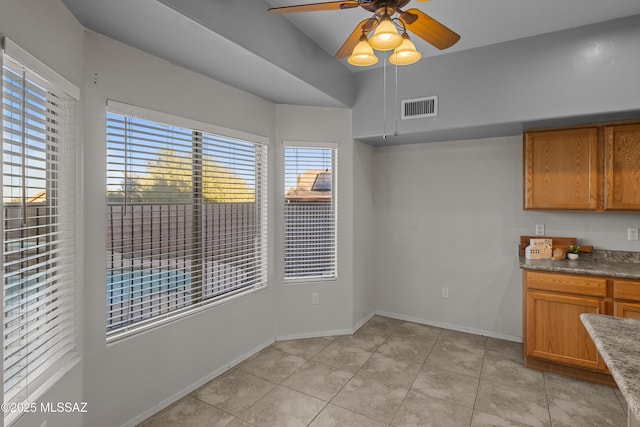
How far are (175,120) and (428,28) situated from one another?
1.82 meters

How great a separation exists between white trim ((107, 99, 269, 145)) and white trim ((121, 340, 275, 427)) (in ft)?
6.61

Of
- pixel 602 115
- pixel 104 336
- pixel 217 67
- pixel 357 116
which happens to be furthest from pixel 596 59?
pixel 104 336

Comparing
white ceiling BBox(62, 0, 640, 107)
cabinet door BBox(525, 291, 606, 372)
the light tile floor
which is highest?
white ceiling BBox(62, 0, 640, 107)

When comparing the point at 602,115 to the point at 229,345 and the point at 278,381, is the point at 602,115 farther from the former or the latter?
the point at 229,345

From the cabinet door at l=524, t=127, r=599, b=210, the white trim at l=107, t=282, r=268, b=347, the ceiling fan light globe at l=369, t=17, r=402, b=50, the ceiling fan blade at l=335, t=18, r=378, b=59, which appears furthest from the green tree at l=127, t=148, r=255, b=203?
the cabinet door at l=524, t=127, r=599, b=210

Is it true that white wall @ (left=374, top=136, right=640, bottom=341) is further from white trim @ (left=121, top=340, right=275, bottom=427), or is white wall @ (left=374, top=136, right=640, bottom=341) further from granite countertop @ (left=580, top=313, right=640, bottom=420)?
granite countertop @ (left=580, top=313, right=640, bottom=420)

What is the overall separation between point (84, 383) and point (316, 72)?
9.24 feet

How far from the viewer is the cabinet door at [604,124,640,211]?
2803mm

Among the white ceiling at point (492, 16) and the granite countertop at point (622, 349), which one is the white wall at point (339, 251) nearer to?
the white ceiling at point (492, 16)

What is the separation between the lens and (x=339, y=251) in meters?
3.83

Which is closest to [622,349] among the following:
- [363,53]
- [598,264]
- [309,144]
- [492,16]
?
[363,53]

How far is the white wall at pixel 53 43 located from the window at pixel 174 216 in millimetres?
292

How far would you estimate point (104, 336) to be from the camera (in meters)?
2.14

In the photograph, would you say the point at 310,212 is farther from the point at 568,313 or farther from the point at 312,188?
the point at 568,313
